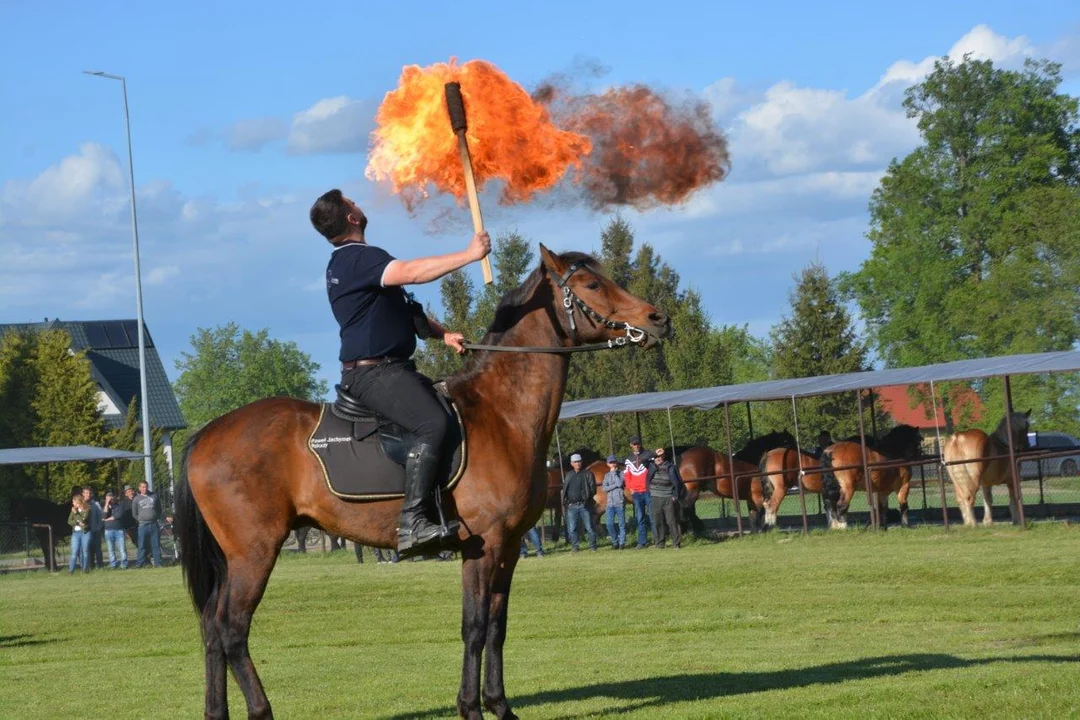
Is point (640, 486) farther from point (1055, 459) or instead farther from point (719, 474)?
point (1055, 459)

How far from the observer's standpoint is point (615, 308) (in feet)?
31.3

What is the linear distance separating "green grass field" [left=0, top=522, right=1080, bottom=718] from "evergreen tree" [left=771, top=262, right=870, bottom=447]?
2637 cm

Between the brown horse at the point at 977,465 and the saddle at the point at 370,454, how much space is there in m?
22.0

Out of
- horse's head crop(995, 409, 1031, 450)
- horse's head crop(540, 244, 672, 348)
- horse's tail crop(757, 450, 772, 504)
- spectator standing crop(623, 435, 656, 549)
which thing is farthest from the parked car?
horse's head crop(540, 244, 672, 348)

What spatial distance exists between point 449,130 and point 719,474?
2399 cm

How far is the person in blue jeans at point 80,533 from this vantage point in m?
36.0

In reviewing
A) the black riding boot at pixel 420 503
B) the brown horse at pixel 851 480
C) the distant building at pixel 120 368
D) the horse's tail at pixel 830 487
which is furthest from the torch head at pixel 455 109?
the distant building at pixel 120 368

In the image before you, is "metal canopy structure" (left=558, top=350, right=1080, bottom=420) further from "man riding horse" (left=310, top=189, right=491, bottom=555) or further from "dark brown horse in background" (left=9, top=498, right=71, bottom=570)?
"man riding horse" (left=310, top=189, right=491, bottom=555)

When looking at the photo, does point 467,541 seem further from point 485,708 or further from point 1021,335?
point 1021,335

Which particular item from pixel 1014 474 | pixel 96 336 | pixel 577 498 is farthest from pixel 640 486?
pixel 96 336

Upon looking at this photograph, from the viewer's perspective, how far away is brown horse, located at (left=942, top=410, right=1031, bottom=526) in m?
29.9

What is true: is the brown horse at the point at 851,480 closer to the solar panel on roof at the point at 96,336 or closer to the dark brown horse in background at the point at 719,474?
the dark brown horse in background at the point at 719,474

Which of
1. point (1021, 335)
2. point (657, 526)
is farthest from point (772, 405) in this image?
point (657, 526)

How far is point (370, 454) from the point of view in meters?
9.22
